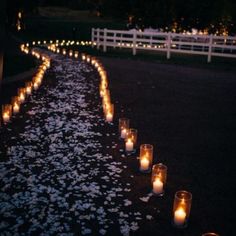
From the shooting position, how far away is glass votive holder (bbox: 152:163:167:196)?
4.54 meters

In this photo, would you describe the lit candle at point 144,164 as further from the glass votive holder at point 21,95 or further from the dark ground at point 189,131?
the glass votive holder at point 21,95

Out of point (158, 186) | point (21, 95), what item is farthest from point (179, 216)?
point (21, 95)

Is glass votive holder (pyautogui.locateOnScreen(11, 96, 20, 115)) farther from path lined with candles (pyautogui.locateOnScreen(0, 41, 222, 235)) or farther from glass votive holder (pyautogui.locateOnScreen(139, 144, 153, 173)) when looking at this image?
glass votive holder (pyautogui.locateOnScreen(139, 144, 153, 173))

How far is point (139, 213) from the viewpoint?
13.9ft

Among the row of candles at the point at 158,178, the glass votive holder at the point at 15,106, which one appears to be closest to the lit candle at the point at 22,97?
the glass votive holder at the point at 15,106

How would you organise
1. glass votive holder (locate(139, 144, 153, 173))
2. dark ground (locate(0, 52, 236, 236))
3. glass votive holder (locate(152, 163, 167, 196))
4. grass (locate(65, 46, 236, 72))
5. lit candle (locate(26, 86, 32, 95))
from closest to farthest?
dark ground (locate(0, 52, 236, 236)), glass votive holder (locate(152, 163, 167, 196)), glass votive holder (locate(139, 144, 153, 173)), lit candle (locate(26, 86, 32, 95)), grass (locate(65, 46, 236, 72))

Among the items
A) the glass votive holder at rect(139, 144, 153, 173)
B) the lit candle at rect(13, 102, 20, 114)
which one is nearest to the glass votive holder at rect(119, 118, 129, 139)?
the glass votive holder at rect(139, 144, 153, 173)

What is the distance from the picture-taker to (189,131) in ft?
24.7

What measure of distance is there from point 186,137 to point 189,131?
430mm

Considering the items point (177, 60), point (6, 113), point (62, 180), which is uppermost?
point (177, 60)

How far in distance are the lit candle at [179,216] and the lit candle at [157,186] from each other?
75 cm

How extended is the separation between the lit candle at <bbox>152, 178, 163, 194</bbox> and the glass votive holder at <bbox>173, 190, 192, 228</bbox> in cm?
73

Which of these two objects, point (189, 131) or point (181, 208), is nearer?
point (181, 208)

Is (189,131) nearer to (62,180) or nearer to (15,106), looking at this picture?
(62,180)
